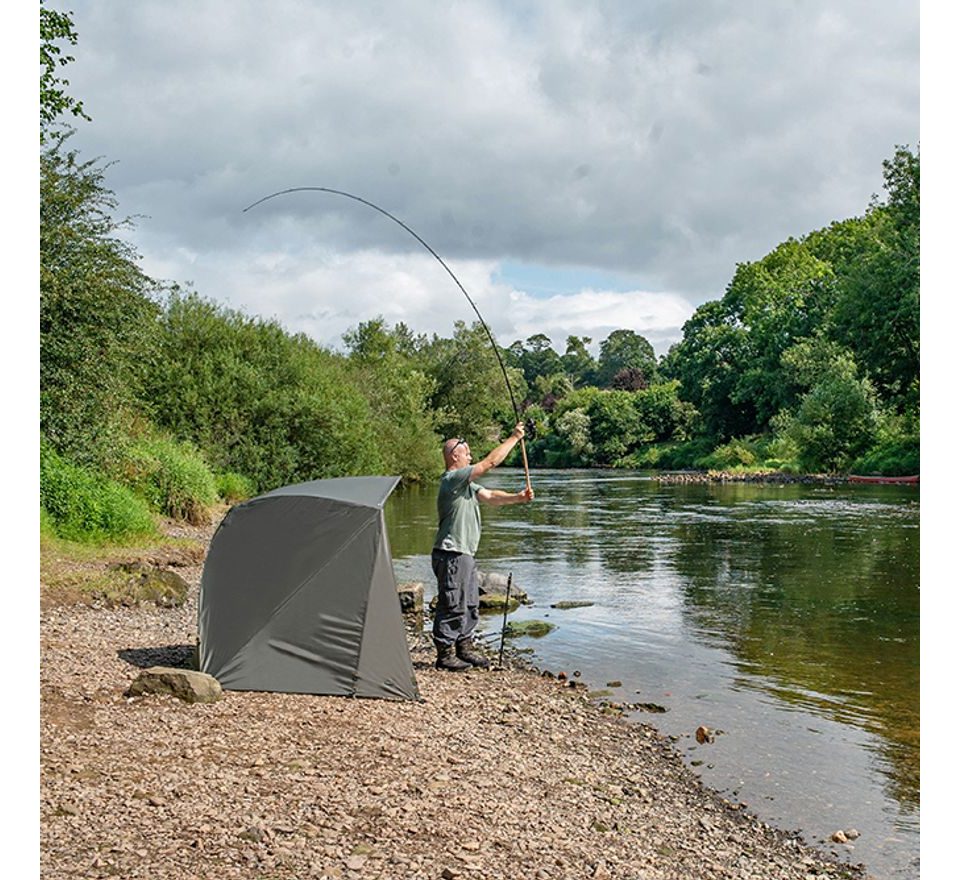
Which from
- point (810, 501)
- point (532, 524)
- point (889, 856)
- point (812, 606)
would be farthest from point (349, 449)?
point (889, 856)

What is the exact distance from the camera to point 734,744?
8.81 metres

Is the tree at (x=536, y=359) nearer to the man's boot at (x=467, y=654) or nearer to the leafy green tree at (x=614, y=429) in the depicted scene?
the leafy green tree at (x=614, y=429)

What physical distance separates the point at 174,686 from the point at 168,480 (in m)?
16.0

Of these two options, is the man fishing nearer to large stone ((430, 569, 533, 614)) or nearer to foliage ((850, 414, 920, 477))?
large stone ((430, 569, 533, 614))

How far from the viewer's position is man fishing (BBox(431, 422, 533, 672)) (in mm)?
9781

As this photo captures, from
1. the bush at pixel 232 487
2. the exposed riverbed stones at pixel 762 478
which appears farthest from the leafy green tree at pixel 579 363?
the bush at pixel 232 487

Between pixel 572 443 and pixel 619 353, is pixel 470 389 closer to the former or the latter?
pixel 572 443

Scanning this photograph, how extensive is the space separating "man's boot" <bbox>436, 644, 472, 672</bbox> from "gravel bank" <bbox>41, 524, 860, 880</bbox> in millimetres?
961

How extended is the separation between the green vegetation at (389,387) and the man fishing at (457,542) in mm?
9034

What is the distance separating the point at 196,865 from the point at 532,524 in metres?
24.3

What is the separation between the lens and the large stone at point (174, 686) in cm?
807

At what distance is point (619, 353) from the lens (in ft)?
515

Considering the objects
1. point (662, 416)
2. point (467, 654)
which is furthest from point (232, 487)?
point (662, 416)

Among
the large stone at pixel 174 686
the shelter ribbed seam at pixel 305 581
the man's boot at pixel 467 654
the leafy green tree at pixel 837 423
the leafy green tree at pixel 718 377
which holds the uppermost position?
the leafy green tree at pixel 718 377
